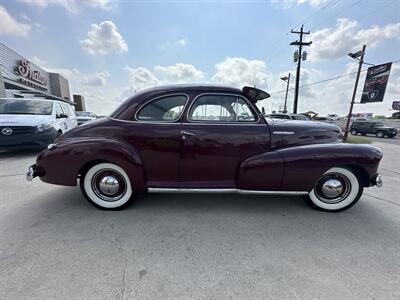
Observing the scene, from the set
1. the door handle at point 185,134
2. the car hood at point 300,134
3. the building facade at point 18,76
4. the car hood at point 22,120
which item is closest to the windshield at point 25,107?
the car hood at point 22,120

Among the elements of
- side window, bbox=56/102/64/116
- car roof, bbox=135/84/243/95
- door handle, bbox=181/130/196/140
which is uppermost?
car roof, bbox=135/84/243/95

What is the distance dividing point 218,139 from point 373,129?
90.0 ft

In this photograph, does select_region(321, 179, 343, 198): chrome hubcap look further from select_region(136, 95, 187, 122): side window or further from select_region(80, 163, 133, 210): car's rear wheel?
select_region(80, 163, 133, 210): car's rear wheel

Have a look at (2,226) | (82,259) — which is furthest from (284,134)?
(2,226)

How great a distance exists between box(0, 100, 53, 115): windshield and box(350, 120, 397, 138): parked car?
28487 mm

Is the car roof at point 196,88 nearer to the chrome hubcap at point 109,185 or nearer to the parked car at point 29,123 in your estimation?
the chrome hubcap at point 109,185

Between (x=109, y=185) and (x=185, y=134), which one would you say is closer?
(x=185, y=134)

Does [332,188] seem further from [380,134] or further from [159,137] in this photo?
[380,134]

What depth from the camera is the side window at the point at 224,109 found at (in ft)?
9.80

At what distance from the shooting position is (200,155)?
289cm

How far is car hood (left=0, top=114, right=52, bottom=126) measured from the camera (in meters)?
5.42

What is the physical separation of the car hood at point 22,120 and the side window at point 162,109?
456 centimetres

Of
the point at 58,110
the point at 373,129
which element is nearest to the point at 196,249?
the point at 58,110

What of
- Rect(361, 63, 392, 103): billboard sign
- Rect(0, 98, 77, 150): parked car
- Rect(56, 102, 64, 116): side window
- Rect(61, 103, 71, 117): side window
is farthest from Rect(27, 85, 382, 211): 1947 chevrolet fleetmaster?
Rect(361, 63, 392, 103): billboard sign
